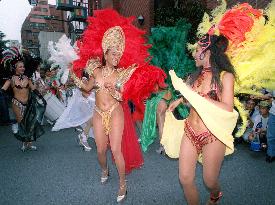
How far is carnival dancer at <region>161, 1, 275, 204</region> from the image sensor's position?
2643 millimetres

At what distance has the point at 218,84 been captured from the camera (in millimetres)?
2738

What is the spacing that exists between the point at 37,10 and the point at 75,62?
102 meters

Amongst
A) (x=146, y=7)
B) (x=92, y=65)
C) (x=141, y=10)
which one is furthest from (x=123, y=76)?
(x=141, y=10)

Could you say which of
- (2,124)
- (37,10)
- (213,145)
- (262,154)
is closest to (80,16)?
(2,124)

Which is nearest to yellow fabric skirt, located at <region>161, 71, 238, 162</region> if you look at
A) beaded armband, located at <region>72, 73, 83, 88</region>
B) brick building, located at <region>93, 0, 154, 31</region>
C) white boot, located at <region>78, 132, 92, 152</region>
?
beaded armband, located at <region>72, 73, 83, 88</region>

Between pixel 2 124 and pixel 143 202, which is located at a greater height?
pixel 143 202

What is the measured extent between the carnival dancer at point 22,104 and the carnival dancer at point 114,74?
2.68 metres

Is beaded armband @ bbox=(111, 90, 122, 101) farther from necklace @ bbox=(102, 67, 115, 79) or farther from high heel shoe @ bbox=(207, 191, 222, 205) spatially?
high heel shoe @ bbox=(207, 191, 222, 205)

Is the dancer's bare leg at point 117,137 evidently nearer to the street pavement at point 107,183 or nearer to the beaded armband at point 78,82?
the street pavement at point 107,183

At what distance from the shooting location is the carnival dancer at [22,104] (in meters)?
6.39

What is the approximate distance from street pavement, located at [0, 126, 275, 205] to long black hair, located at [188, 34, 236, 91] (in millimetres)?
1742

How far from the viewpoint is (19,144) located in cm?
723

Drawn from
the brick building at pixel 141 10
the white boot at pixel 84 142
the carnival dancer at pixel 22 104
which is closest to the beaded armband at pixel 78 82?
the white boot at pixel 84 142

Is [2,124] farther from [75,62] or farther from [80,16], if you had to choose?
[80,16]
